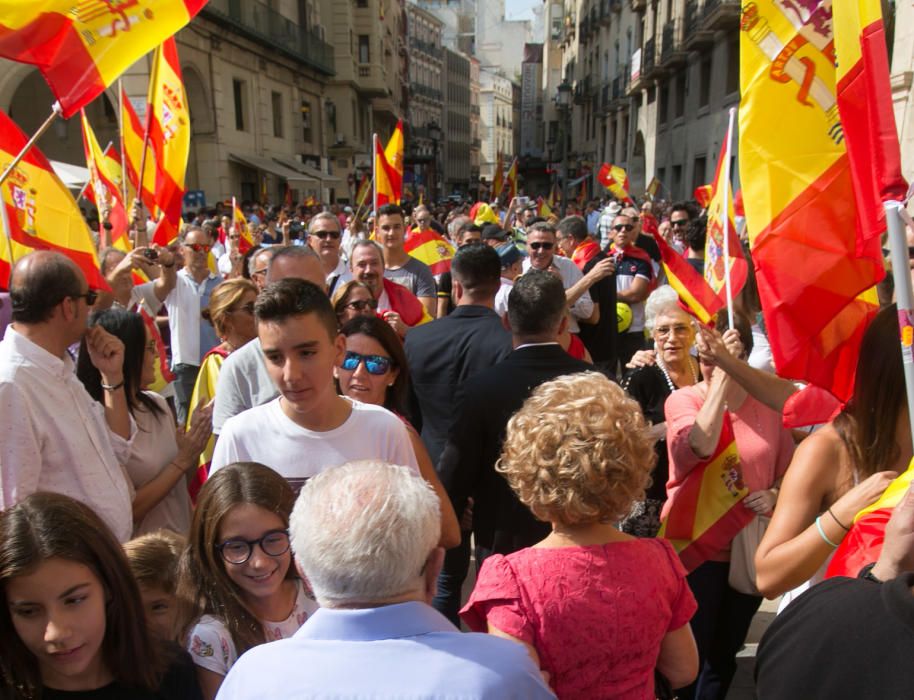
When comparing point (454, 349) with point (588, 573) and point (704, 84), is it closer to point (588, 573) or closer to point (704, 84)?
point (588, 573)

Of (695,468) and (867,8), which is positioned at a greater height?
(867,8)

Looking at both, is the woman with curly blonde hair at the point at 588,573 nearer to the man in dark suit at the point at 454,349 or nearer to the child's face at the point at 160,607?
the child's face at the point at 160,607

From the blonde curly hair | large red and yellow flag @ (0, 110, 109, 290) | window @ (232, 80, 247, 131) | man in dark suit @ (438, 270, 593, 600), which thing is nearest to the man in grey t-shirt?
large red and yellow flag @ (0, 110, 109, 290)

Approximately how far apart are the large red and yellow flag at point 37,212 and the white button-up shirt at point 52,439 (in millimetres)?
1575

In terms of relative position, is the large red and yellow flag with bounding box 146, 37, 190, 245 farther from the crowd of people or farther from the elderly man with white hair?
the elderly man with white hair

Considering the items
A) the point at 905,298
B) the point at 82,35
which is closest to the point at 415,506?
the point at 905,298

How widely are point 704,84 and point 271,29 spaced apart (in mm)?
15375

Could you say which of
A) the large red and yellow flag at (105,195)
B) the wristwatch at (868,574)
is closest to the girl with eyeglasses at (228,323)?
the large red and yellow flag at (105,195)

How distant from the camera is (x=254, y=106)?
86.0ft

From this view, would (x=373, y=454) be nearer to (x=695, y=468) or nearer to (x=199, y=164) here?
(x=695, y=468)

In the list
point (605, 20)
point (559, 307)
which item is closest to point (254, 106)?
point (605, 20)

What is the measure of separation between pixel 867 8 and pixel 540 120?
92.2 meters

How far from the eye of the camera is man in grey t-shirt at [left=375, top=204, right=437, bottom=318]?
223 inches

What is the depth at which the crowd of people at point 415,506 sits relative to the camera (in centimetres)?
122
